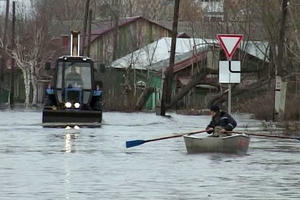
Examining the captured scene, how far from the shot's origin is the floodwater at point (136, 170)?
47.4 feet

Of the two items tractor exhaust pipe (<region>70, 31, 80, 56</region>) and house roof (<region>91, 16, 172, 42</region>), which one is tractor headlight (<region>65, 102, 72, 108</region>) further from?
house roof (<region>91, 16, 172, 42</region>)

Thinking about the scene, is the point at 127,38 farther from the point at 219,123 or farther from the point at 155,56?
the point at 219,123

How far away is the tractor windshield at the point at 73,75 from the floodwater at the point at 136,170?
31.3 ft

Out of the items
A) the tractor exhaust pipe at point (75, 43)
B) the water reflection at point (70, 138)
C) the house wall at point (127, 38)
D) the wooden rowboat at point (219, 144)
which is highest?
the house wall at point (127, 38)

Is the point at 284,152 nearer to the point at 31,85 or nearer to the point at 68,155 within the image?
the point at 68,155

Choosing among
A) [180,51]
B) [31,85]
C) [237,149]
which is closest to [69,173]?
[237,149]

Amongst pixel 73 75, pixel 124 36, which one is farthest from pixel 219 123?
pixel 124 36

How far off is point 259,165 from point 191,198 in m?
5.88

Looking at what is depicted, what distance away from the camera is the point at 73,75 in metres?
38.0

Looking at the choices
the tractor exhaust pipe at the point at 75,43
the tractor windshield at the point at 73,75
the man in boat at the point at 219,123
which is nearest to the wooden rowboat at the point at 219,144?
the man in boat at the point at 219,123

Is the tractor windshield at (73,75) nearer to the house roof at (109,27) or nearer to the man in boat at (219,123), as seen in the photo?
the man in boat at (219,123)

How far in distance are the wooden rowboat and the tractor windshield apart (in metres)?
16.7

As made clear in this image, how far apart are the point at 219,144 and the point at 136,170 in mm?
3753

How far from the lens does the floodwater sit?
14.4 m
